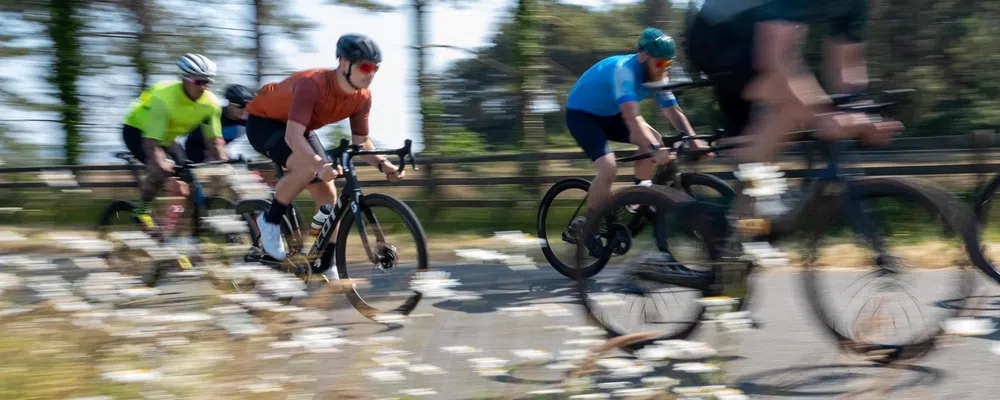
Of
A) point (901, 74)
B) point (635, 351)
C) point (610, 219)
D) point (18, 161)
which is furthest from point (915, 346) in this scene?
point (18, 161)

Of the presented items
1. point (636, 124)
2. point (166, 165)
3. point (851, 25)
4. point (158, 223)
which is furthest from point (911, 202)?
point (166, 165)

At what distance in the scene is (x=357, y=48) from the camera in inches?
205

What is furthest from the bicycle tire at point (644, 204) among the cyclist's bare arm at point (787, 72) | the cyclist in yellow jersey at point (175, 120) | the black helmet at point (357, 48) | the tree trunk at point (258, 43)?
the tree trunk at point (258, 43)

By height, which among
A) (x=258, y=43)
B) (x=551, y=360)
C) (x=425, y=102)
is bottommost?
(x=551, y=360)

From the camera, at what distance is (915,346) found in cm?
370

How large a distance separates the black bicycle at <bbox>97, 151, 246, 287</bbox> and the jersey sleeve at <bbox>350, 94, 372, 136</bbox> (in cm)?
92

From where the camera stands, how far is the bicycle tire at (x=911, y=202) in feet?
11.9

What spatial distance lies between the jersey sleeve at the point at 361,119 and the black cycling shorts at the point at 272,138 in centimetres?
23

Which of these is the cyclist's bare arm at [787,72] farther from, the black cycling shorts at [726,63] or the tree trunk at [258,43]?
the tree trunk at [258,43]

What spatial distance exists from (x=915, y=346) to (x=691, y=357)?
1198 mm

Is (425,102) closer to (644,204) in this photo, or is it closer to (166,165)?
(166,165)

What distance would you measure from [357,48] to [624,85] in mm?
1717

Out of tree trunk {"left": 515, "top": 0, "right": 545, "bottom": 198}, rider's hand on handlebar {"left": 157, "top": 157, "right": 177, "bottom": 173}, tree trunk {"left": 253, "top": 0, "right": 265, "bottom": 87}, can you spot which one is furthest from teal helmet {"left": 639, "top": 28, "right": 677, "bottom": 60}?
tree trunk {"left": 253, "top": 0, "right": 265, "bottom": 87}

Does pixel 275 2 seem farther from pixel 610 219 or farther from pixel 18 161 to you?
pixel 610 219
